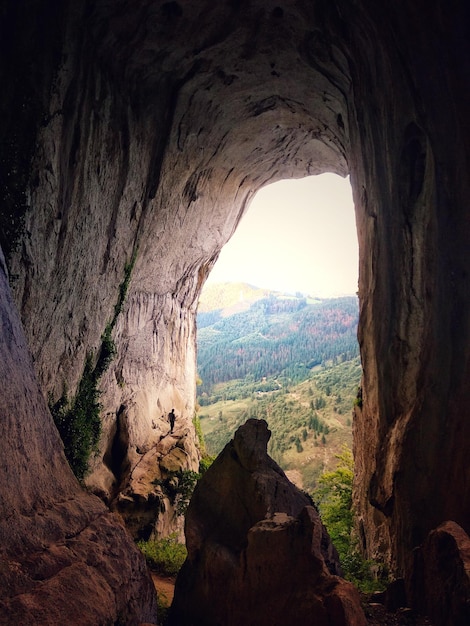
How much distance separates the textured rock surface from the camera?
3.04m

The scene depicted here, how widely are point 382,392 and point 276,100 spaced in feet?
26.0

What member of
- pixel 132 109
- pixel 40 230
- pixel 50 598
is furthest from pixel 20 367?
pixel 132 109

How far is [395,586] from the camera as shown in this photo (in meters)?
4.43

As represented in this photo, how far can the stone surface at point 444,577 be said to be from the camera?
334 centimetres

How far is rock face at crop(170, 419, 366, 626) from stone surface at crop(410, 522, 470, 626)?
2.80ft

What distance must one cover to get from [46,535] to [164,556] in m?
6.62

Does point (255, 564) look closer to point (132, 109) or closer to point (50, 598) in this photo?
point (50, 598)

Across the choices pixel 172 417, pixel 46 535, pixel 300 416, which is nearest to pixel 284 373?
pixel 300 416

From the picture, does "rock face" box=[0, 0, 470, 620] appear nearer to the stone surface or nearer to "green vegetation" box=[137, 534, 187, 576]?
the stone surface

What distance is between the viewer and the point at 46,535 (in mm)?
3537

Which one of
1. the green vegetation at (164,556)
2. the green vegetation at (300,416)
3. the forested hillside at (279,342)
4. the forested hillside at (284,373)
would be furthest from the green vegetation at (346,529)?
the forested hillside at (279,342)

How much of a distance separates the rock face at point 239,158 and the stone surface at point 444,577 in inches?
26.8

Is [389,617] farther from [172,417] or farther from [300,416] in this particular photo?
[300,416]

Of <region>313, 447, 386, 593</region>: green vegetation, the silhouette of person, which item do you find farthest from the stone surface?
the silhouette of person
